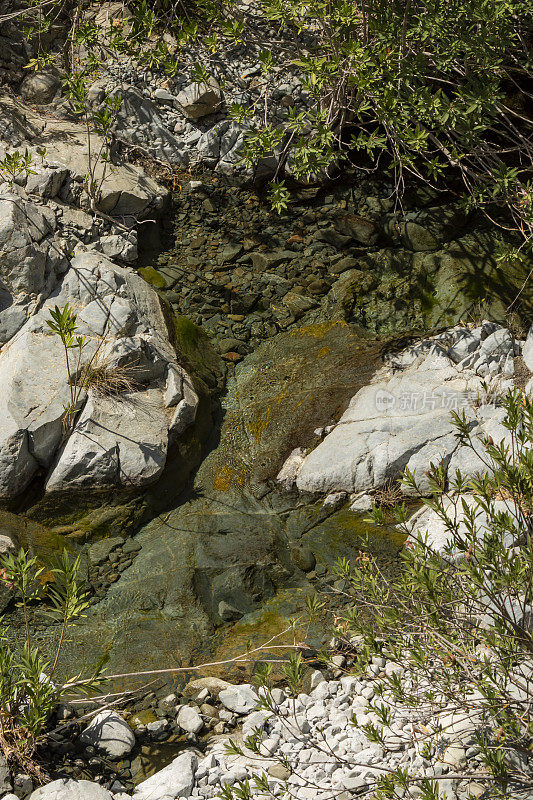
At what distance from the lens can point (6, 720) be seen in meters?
3.67

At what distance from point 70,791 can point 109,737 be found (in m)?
0.45

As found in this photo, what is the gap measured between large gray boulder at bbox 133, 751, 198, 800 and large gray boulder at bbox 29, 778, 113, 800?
0.63ft

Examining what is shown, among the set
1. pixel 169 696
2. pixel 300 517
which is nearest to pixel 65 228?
pixel 300 517

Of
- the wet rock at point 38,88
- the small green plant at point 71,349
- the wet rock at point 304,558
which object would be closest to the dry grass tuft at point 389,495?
the wet rock at point 304,558

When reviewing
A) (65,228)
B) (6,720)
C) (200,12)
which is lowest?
(6,720)

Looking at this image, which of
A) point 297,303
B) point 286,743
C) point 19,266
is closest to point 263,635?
point 286,743

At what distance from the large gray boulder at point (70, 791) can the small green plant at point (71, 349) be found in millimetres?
2880

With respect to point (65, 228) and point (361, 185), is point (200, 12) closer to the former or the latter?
point (361, 185)

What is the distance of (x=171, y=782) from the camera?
3695 mm

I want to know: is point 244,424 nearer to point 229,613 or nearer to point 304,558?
point 304,558

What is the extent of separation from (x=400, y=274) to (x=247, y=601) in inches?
157

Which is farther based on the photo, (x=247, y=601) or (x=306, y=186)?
(x=306, y=186)

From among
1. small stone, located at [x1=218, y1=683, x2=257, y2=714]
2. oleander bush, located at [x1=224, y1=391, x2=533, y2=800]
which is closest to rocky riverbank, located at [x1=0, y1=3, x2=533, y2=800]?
small stone, located at [x1=218, y1=683, x2=257, y2=714]

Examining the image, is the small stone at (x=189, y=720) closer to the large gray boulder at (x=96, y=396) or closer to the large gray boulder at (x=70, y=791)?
the large gray boulder at (x=70, y=791)
